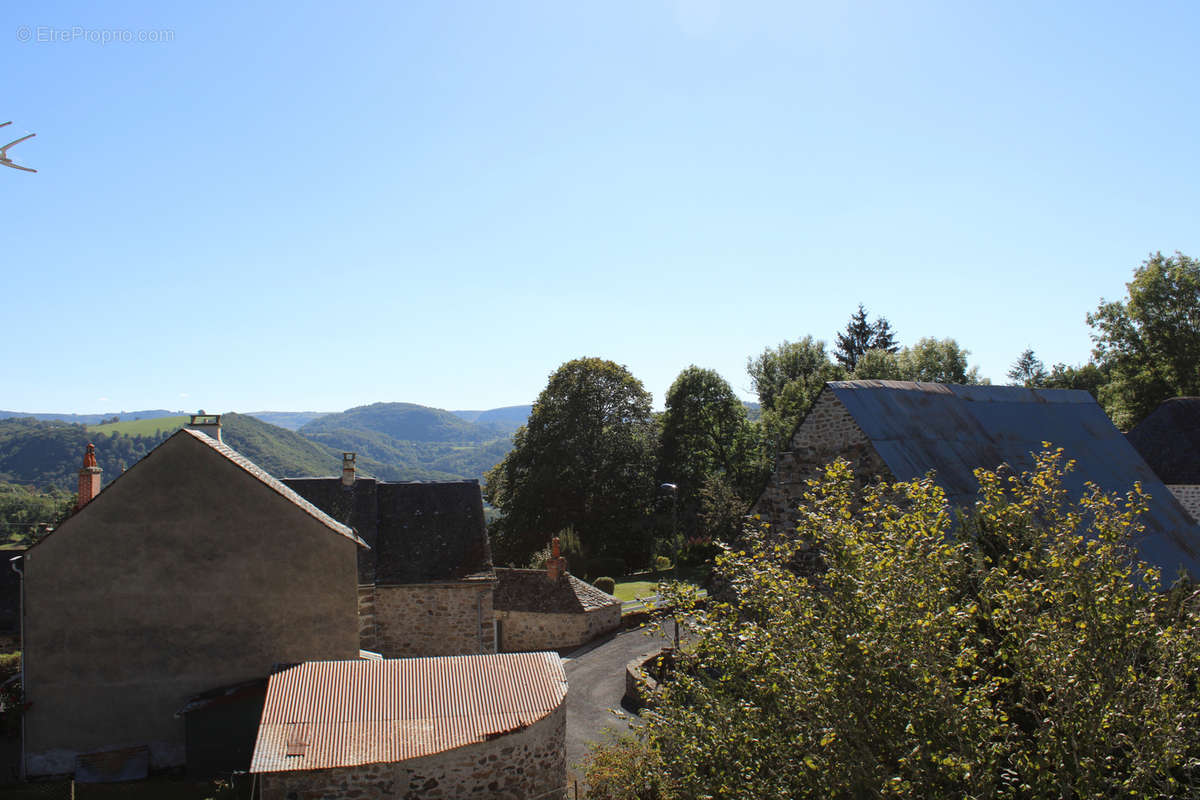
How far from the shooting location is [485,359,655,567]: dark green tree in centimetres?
4397

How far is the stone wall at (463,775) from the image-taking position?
433 inches

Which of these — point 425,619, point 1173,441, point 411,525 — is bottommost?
point 425,619

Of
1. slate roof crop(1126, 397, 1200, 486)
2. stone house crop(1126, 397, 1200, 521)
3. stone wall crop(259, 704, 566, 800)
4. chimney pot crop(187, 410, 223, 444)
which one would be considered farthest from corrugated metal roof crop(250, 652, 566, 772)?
slate roof crop(1126, 397, 1200, 486)

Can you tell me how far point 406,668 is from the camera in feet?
44.0

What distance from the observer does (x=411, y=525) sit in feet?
85.5

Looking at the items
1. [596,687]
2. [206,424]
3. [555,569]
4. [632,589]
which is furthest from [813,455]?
[632,589]

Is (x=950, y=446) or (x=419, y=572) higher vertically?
(x=950, y=446)

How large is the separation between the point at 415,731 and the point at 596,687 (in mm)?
10446

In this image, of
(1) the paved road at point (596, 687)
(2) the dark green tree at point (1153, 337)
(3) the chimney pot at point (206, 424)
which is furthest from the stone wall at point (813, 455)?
(2) the dark green tree at point (1153, 337)

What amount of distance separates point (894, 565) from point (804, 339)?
185ft

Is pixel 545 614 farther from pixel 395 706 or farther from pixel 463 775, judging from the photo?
pixel 463 775

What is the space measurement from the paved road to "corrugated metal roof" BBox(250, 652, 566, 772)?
69.4 inches

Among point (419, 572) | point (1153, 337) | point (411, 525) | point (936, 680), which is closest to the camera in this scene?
point (936, 680)

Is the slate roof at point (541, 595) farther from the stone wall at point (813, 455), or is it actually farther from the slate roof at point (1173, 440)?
the slate roof at point (1173, 440)
